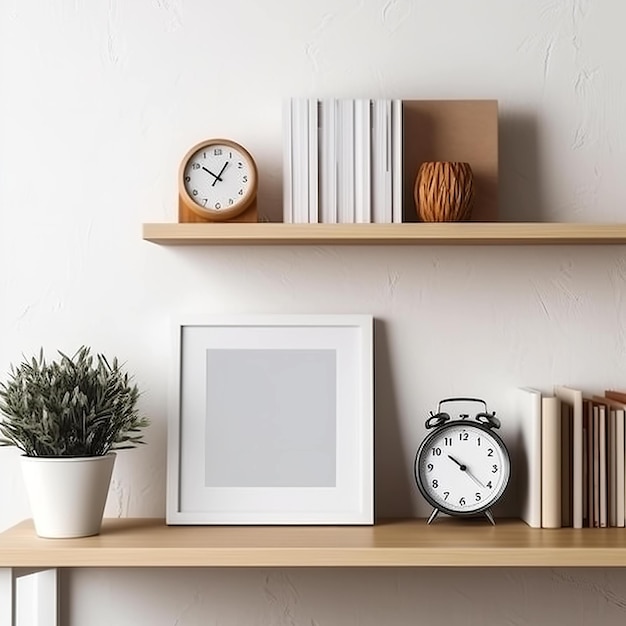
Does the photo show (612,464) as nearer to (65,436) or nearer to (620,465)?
(620,465)

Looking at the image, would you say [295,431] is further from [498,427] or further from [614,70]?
[614,70]

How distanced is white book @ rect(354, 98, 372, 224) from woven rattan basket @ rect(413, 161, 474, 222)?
0.27 ft

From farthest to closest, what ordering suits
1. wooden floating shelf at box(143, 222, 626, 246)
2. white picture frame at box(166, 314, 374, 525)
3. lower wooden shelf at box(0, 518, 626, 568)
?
white picture frame at box(166, 314, 374, 525)
wooden floating shelf at box(143, 222, 626, 246)
lower wooden shelf at box(0, 518, 626, 568)

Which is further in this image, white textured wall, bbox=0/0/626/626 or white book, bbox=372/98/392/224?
Result: white textured wall, bbox=0/0/626/626

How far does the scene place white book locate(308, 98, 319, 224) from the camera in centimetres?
160

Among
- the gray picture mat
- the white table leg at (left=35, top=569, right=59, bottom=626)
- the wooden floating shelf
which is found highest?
the wooden floating shelf

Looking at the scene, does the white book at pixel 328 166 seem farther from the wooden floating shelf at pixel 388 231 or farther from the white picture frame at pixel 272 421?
the white picture frame at pixel 272 421

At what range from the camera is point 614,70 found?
5.62ft

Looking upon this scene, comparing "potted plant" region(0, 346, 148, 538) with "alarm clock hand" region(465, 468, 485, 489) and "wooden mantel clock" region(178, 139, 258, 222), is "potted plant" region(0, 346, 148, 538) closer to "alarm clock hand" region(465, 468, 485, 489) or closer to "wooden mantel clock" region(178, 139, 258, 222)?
"wooden mantel clock" region(178, 139, 258, 222)

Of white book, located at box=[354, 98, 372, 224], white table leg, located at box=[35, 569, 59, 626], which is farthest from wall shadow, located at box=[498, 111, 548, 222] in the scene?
white table leg, located at box=[35, 569, 59, 626]

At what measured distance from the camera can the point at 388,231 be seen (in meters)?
1.54

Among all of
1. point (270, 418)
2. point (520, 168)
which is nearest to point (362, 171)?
point (520, 168)

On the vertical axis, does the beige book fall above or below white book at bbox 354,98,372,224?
below

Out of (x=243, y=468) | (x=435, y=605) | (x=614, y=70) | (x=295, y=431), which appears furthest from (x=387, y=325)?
(x=614, y=70)
